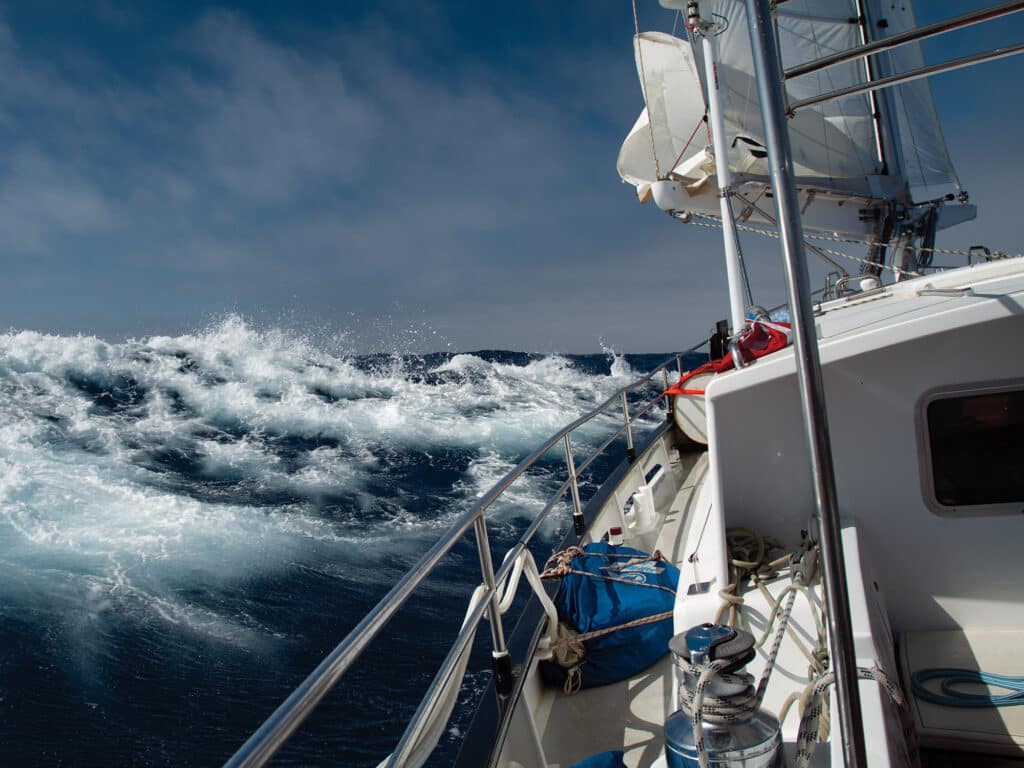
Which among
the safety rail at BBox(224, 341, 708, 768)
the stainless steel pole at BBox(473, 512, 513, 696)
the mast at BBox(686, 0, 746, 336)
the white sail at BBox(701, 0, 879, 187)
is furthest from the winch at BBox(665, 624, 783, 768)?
the white sail at BBox(701, 0, 879, 187)

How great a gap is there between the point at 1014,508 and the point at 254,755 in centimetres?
249

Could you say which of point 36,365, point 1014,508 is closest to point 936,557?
point 1014,508

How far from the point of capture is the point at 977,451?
2.20 m

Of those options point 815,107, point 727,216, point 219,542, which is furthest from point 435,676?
point 219,542

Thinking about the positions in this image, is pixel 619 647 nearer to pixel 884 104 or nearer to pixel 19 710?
pixel 19 710

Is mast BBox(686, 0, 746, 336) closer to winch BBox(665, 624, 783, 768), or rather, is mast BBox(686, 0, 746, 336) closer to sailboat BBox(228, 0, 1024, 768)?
sailboat BBox(228, 0, 1024, 768)

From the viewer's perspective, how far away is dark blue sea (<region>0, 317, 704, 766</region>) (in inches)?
278

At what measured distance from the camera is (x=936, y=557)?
87.7 inches

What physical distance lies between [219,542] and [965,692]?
13754mm

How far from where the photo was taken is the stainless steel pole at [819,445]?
72cm

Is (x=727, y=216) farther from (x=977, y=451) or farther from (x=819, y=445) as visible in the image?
(x=819, y=445)

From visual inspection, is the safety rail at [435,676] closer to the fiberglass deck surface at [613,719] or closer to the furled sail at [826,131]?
the fiberglass deck surface at [613,719]

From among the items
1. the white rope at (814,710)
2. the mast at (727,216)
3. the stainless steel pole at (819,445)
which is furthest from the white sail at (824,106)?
the stainless steel pole at (819,445)

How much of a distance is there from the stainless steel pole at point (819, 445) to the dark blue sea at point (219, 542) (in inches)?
241
